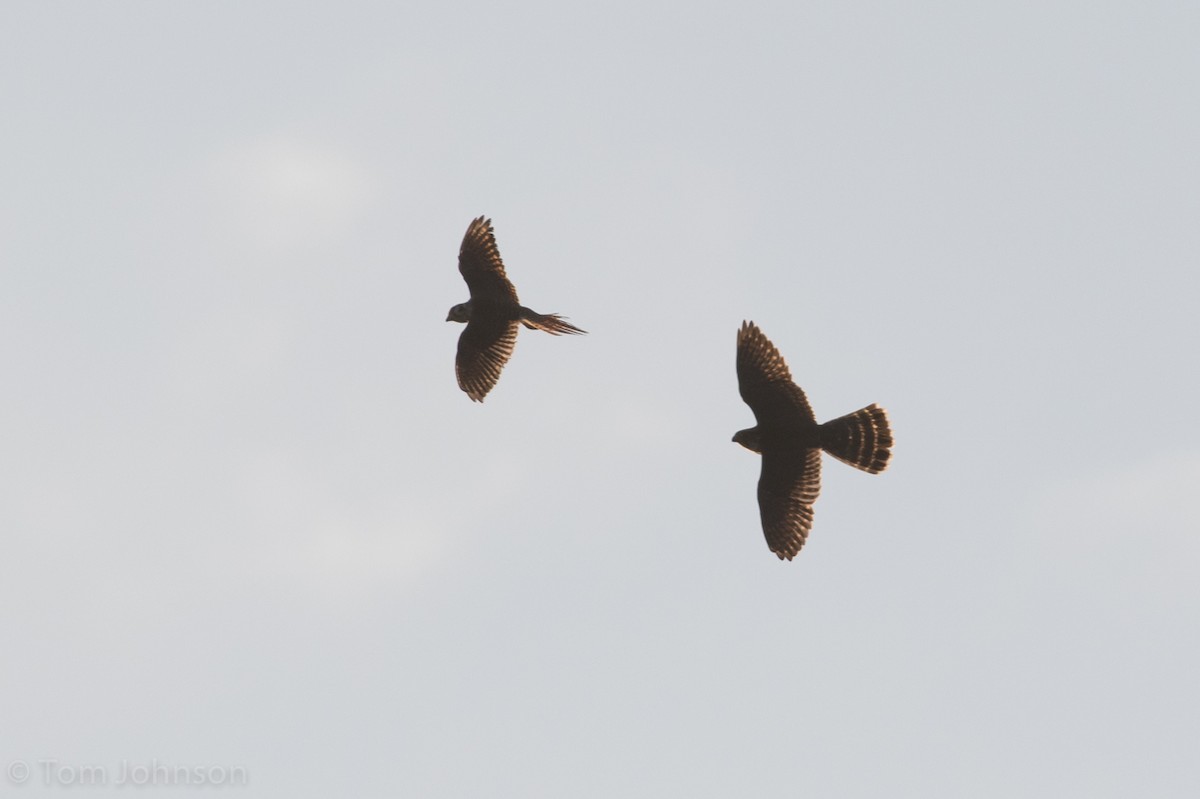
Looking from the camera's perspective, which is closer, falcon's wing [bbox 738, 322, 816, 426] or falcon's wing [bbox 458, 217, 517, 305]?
falcon's wing [bbox 738, 322, 816, 426]

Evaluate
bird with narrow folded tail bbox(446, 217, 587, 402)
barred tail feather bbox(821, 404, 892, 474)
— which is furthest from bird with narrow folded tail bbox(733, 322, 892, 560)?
bird with narrow folded tail bbox(446, 217, 587, 402)

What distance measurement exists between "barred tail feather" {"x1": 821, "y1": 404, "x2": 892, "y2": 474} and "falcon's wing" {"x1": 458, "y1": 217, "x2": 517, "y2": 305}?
5741mm

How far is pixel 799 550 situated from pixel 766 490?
2.84 ft

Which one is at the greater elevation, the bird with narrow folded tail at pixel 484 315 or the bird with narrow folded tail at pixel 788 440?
the bird with narrow folded tail at pixel 484 315

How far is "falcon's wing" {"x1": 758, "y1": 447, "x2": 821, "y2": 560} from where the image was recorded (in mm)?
19062

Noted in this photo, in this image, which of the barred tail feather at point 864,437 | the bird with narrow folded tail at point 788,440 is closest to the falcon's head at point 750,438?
the bird with narrow folded tail at point 788,440

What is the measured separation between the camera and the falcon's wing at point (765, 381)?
18312mm

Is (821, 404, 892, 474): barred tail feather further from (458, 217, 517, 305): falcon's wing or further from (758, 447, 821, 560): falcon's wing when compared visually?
(458, 217, 517, 305): falcon's wing

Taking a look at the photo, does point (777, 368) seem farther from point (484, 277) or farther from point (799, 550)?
point (484, 277)

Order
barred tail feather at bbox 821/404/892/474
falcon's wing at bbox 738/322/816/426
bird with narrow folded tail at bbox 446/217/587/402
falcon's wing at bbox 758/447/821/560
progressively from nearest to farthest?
falcon's wing at bbox 738/322/816/426
barred tail feather at bbox 821/404/892/474
falcon's wing at bbox 758/447/821/560
bird with narrow folded tail at bbox 446/217/587/402

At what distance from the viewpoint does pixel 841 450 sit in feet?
61.4

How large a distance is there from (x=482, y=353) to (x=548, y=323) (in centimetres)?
153

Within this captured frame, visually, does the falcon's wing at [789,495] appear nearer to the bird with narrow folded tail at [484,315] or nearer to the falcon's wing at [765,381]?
the falcon's wing at [765,381]

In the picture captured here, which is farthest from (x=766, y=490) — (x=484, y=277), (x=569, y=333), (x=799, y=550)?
(x=484, y=277)
